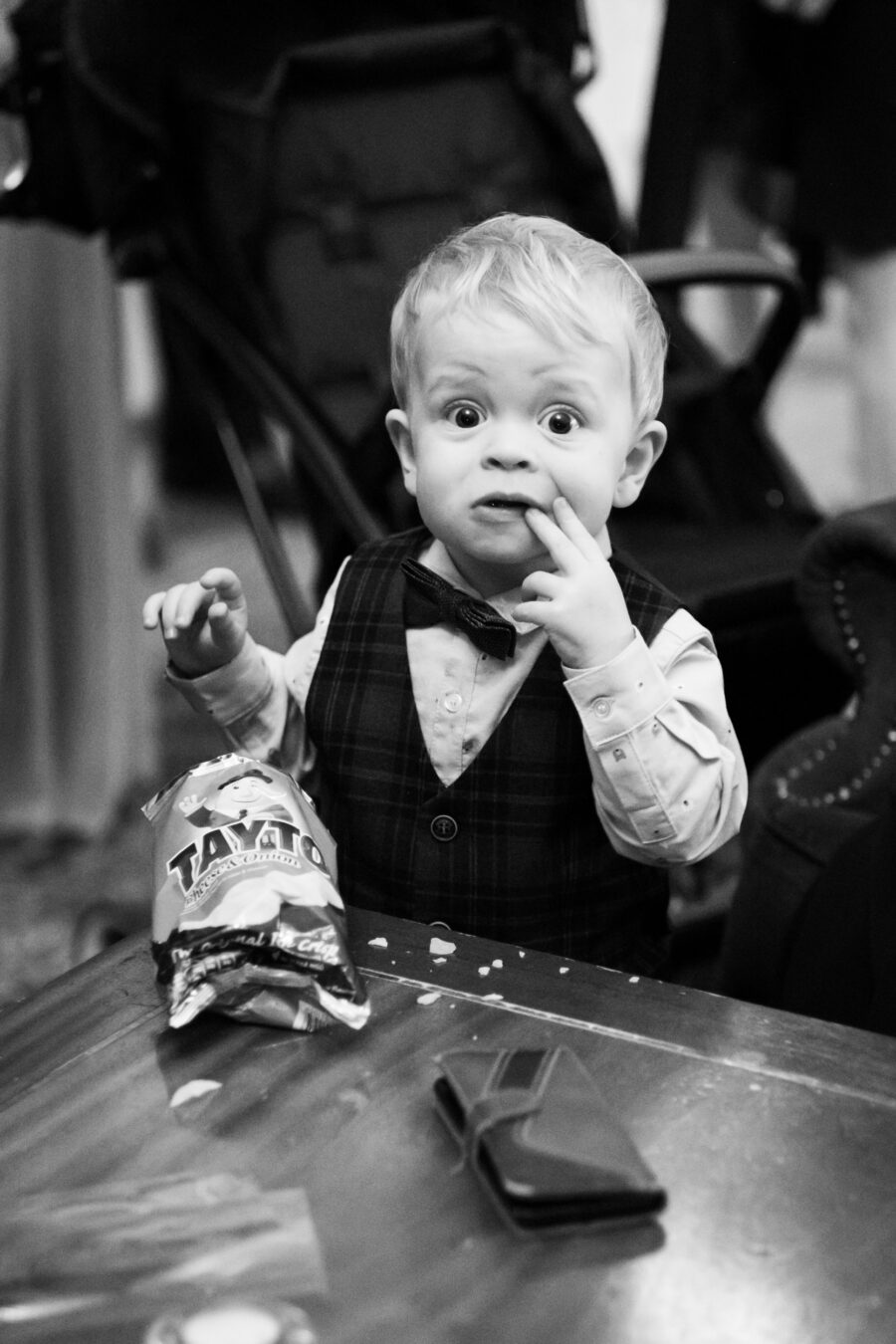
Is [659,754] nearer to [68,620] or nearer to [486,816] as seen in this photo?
[486,816]

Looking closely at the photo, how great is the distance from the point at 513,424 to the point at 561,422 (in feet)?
0.10

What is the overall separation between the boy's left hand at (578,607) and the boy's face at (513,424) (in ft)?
0.13

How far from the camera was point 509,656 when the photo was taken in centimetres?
104

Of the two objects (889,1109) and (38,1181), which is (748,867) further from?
(38,1181)

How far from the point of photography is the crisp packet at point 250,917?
2.54 feet

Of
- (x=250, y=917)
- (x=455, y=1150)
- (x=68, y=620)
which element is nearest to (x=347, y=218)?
(x=68, y=620)

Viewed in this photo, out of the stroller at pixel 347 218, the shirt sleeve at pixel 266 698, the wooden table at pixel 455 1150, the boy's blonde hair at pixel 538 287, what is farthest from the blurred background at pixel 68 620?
the wooden table at pixel 455 1150

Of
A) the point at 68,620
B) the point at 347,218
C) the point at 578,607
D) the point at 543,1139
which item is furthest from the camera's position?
the point at 68,620

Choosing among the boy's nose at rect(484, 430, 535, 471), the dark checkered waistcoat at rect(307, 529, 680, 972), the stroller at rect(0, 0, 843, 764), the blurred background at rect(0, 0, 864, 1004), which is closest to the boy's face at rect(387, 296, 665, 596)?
the boy's nose at rect(484, 430, 535, 471)

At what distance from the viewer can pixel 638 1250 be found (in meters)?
0.60

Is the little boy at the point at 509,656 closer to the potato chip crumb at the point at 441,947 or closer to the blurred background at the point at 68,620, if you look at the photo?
the potato chip crumb at the point at 441,947

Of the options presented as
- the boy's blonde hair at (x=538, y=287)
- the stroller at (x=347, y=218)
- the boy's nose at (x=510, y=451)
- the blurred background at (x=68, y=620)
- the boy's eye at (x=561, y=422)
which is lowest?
the blurred background at (x=68, y=620)

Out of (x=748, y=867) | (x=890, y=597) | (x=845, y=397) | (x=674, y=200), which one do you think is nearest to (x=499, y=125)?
(x=674, y=200)

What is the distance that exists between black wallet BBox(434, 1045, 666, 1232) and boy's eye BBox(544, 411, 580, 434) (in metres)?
0.39
